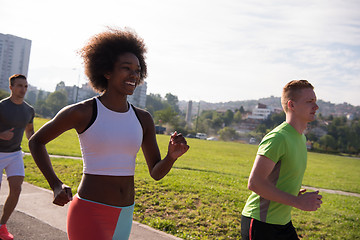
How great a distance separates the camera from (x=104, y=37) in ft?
9.72

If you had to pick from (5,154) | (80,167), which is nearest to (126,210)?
(5,154)

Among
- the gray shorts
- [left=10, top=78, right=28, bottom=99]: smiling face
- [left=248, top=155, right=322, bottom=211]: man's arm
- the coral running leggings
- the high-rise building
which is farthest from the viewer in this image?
the high-rise building

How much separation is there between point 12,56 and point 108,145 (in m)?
171

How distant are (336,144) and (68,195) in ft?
363

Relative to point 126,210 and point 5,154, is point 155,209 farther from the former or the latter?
point 126,210

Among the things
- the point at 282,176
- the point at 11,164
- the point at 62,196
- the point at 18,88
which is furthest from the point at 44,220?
the point at 282,176

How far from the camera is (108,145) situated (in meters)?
2.47

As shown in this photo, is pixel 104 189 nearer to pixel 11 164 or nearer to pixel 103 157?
pixel 103 157

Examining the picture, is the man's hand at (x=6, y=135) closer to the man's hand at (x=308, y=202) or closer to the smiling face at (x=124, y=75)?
the smiling face at (x=124, y=75)

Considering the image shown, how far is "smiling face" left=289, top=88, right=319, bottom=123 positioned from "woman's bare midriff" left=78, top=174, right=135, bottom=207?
5.02ft

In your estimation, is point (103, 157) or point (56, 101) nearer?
point (103, 157)

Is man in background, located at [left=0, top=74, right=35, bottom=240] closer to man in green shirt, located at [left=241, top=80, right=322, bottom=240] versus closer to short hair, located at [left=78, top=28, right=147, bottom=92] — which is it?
short hair, located at [left=78, top=28, right=147, bottom=92]

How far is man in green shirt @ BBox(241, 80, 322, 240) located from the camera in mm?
2711

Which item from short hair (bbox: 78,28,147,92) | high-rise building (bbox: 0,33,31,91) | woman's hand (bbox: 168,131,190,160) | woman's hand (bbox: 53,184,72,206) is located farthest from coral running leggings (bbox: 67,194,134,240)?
high-rise building (bbox: 0,33,31,91)
